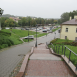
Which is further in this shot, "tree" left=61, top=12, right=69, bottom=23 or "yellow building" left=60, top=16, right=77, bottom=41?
"tree" left=61, top=12, right=69, bottom=23

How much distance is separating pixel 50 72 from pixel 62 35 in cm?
2584

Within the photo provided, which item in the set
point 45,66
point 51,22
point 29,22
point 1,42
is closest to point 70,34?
point 1,42

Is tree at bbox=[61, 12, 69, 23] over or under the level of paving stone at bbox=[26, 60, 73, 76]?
over

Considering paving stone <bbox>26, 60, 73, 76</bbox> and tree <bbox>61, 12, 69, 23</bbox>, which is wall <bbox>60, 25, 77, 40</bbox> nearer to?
paving stone <bbox>26, 60, 73, 76</bbox>

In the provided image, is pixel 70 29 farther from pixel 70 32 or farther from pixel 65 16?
pixel 65 16

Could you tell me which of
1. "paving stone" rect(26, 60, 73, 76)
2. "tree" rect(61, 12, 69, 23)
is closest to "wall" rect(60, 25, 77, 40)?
"paving stone" rect(26, 60, 73, 76)

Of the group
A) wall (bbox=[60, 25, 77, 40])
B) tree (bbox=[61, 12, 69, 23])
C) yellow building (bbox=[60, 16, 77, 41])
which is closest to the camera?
yellow building (bbox=[60, 16, 77, 41])

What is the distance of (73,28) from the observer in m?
28.0

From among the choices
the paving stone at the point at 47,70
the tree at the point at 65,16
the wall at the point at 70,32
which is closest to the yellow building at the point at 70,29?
the wall at the point at 70,32

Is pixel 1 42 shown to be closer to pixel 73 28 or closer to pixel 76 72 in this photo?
pixel 76 72

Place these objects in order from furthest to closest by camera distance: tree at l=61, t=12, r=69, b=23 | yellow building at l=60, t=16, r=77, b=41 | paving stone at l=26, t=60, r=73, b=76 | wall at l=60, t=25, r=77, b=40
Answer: tree at l=61, t=12, r=69, b=23 → wall at l=60, t=25, r=77, b=40 → yellow building at l=60, t=16, r=77, b=41 → paving stone at l=26, t=60, r=73, b=76

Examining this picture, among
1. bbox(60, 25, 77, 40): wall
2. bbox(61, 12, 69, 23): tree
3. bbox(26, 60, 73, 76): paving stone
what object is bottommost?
bbox(26, 60, 73, 76): paving stone

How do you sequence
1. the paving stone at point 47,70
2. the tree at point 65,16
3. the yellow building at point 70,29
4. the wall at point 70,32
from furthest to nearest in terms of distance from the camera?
1. the tree at point 65,16
2. the wall at point 70,32
3. the yellow building at point 70,29
4. the paving stone at point 47,70

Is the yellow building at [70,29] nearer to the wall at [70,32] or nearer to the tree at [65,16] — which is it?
the wall at [70,32]
